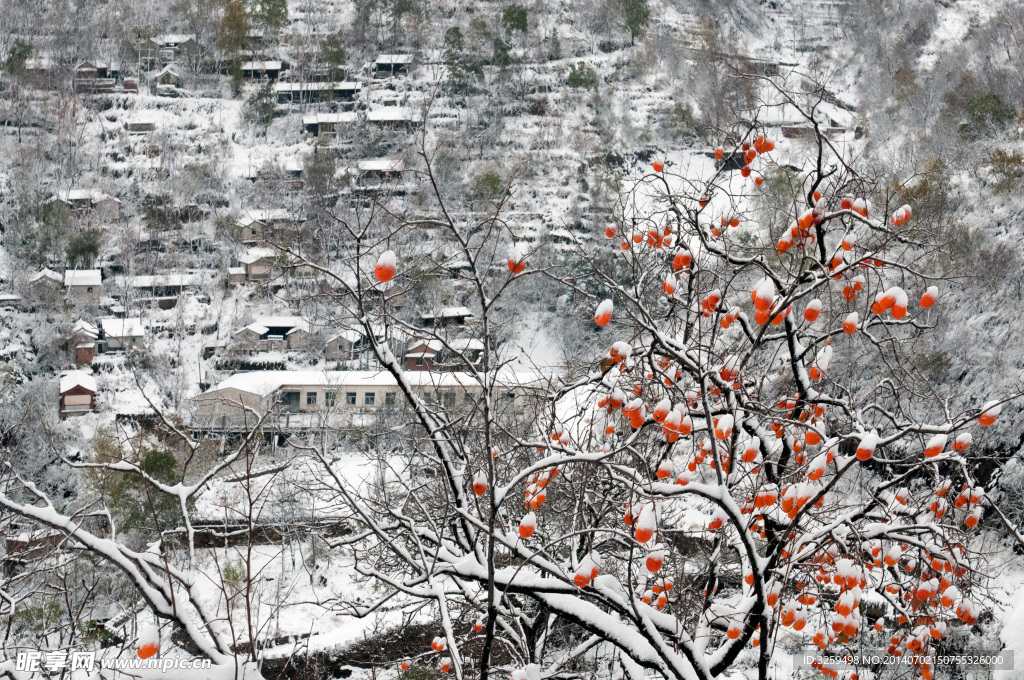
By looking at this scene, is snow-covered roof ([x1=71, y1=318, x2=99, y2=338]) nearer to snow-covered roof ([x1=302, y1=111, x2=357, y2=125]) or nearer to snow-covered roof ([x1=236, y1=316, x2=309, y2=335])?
snow-covered roof ([x1=236, y1=316, x2=309, y2=335])

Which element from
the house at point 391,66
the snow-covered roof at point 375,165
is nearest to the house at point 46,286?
the snow-covered roof at point 375,165

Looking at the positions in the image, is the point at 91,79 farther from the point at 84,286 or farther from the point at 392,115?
the point at 84,286

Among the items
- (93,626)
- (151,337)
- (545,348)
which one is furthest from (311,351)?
(93,626)

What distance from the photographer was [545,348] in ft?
66.8

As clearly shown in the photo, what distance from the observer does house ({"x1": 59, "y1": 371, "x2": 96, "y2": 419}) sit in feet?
55.0

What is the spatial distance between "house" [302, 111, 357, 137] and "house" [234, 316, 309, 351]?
9899 mm

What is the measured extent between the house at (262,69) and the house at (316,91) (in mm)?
990

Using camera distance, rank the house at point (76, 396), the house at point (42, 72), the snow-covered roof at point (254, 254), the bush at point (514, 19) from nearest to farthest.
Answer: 1. the house at point (76, 396)
2. the snow-covered roof at point (254, 254)
3. the house at point (42, 72)
4. the bush at point (514, 19)

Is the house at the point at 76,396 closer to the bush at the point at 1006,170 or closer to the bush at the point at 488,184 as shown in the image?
the bush at the point at 488,184

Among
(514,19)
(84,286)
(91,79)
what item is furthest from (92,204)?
(514,19)

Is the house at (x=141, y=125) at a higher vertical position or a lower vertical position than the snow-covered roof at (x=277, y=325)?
higher

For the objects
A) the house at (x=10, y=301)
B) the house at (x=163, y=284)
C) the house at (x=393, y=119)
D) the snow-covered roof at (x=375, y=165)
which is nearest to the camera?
the house at (x=10, y=301)

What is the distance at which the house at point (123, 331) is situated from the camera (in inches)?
742

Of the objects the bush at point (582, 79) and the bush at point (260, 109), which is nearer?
the bush at point (260, 109)
